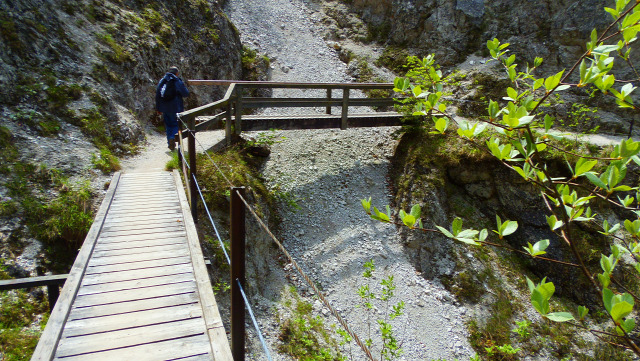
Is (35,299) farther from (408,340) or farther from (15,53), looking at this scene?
(408,340)

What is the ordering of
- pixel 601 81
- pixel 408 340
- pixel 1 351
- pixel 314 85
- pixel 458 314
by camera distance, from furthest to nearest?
1. pixel 314 85
2. pixel 458 314
3. pixel 408 340
4. pixel 1 351
5. pixel 601 81

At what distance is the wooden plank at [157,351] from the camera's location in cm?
281

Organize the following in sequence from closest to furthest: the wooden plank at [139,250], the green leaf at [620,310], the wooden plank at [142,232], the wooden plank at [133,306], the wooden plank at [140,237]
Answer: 1. the green leaf at [620,310]
2. the wooden plank at [133,306]
3. the wooden plank at [139,250]
4. the wooden plank at [140,237]
5. the wooden plank at [142,232]

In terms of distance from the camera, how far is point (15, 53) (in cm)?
772

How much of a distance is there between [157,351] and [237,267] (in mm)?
950

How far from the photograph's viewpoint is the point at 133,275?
152 inches

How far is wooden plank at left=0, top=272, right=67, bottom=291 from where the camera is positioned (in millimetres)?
3881

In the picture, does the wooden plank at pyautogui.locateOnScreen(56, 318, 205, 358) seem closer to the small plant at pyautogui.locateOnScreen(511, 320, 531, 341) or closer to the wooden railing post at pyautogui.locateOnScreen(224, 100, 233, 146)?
the wooden railing post at pyautogui.locateOnScreen(224, 100, 233, 146)

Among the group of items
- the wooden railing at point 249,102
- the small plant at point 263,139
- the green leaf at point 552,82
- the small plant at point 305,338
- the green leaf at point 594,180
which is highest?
the green leaf at point 552,82

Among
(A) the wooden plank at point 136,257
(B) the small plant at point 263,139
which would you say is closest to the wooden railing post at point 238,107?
(B) the small plant at point 263,139

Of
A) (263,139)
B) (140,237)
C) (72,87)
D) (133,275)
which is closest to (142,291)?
(133,275)

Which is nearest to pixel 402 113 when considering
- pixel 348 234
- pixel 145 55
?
pixel 348 234

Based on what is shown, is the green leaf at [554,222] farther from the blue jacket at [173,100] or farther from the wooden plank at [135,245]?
the blue jacket at [173,100]

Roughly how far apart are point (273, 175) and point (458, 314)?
225 inches
